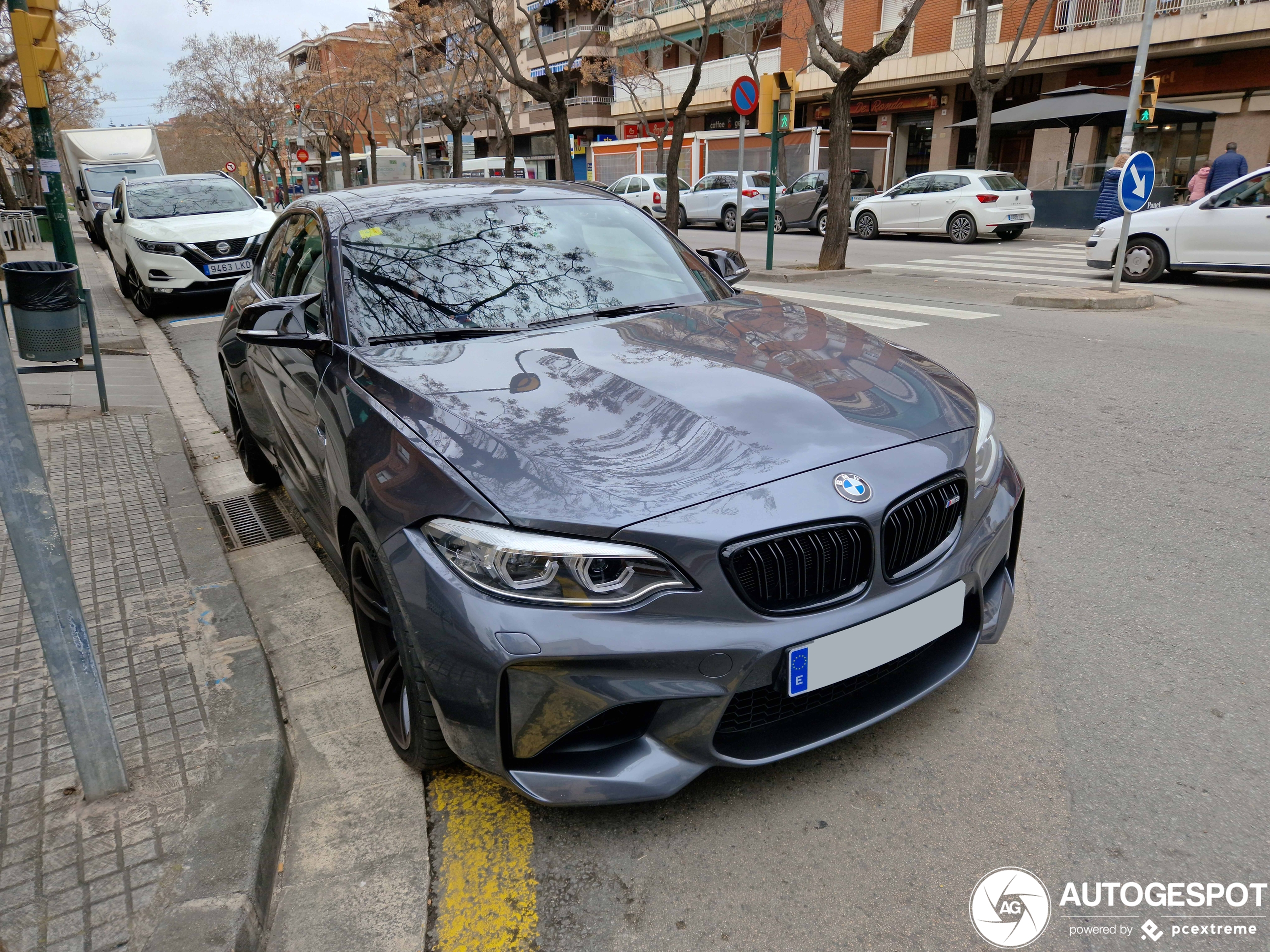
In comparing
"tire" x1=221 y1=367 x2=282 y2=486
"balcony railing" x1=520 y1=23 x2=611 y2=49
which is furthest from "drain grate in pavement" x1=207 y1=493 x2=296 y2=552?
"balcony railing" x1=520 y1=23 x2=611 y2=49

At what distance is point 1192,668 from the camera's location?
2955 mm

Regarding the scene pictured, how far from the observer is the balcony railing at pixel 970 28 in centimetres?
3042

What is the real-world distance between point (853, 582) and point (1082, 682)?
3.90ft

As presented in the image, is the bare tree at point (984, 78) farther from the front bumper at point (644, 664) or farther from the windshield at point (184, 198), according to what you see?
the front bumper at point (644, 664)

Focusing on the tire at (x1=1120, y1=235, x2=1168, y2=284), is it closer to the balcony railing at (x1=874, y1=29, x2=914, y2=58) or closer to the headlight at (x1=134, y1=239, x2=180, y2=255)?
the headlight at (x1=134, y1=239, x2=180, y2=255)

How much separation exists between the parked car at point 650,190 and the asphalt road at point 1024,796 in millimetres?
25737

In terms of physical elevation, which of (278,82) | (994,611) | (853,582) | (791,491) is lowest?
(994,611)

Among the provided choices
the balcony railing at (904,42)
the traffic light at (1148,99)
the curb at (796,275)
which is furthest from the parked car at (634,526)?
the balcony railing at (904,42)

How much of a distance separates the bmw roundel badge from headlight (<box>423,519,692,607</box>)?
45 cm

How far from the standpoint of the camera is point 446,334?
10.4 feet

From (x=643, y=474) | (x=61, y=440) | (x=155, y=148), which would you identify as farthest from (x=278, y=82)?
(x=643, y=474)

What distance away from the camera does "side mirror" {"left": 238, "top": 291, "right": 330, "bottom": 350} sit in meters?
3.22

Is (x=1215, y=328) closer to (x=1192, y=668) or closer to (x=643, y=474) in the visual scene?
(x=1192, y=668)

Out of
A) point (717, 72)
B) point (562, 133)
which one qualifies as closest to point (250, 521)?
point (562, 133)
